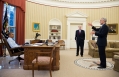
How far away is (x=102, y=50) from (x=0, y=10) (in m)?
5.04

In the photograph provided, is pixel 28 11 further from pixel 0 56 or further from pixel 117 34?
pixel 117 34

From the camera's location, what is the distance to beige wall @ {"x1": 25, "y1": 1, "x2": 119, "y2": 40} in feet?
25.9

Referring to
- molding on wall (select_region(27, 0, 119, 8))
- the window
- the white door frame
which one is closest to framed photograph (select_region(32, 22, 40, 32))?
the window

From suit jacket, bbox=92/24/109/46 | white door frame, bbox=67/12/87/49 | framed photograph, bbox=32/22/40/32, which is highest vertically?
white door frame, bbox=67/12/87/49

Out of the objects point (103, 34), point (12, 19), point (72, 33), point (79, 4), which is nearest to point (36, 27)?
point (12, 19)

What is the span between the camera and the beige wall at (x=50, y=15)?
789 cm

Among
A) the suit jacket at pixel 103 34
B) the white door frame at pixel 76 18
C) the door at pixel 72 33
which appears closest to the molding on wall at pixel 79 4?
the white door frame at pixel 76 18

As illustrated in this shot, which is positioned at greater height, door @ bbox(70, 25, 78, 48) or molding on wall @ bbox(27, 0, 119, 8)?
molding on wall @ bbox(27, 0, 119, 8)

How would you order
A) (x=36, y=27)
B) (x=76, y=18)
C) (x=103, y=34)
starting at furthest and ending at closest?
(x=76, y=18) → (x=36, y=27) → (x=103, y=34)

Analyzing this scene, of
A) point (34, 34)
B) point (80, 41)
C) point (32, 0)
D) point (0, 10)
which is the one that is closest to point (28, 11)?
point (32, 0)

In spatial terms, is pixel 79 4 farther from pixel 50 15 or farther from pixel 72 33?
pixel 50 15

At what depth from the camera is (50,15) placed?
28.3 ft

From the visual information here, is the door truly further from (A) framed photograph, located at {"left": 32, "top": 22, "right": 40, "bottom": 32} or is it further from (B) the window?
(B) the window

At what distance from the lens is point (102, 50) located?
3801 mm
